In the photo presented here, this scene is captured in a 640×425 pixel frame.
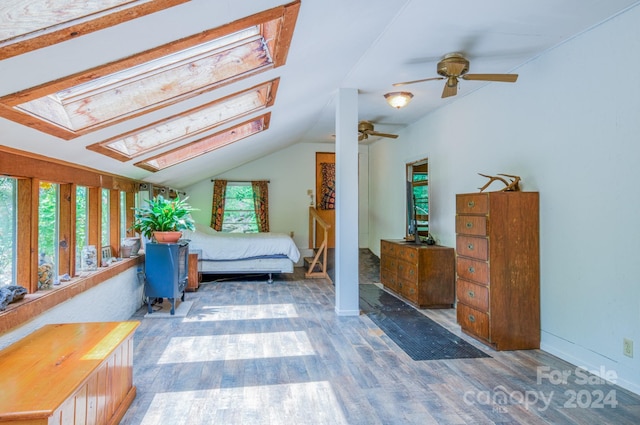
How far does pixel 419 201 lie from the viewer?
225 inches

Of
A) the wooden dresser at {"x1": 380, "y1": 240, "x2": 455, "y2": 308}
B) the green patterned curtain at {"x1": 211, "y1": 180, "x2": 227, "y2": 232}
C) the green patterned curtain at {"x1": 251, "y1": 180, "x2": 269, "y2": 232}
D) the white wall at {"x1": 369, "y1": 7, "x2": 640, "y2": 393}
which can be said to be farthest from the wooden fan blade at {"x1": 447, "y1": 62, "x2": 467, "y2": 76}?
the green patterned curtain at {"x1": 211, "y1": 180, "x2": 227, "y2": 232}

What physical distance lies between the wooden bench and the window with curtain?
211 inches

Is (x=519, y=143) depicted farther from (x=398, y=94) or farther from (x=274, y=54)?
(x=274, y=54)

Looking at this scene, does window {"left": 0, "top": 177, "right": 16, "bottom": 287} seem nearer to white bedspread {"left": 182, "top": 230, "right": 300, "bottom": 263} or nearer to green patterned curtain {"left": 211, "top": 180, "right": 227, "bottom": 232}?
white bedspread {"left": 182, "top": 230, "right": 300, "bottom": 263}

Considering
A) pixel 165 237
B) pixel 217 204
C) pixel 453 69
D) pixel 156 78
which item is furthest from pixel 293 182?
pixel 156 78

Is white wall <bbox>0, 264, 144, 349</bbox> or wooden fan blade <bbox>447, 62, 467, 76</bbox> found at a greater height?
wooden fan blade <bbox>447, 62, 467, 76</bbox>

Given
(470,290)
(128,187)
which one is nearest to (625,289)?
(470,290)

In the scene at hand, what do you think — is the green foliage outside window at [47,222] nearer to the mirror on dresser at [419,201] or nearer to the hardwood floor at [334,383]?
the hardwood floor at [334,383]

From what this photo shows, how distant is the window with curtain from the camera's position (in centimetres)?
774

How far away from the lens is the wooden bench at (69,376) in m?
1.40

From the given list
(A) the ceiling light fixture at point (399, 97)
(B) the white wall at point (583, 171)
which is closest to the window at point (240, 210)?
(A) the ceiling light fixture at point (399, 97)

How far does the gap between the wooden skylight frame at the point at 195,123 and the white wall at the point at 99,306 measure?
129 centimetres

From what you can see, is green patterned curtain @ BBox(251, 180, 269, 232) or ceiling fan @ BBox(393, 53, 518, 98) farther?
green patterned curtain @ BBox(251, 180, 269, 232)

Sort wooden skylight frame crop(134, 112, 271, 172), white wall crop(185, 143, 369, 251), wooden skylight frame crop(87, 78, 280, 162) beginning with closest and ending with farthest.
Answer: wooden skylight frame crop(87, 78, 280, 162), wooden skylight frame crop(134, 112, 271, 172), white wall crop(185, 143, 369, 251)
